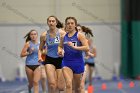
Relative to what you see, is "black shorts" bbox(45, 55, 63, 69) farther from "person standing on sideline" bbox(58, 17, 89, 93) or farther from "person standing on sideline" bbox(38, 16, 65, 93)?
"person standing on sideline" bbox(58, 17, 89, 93)

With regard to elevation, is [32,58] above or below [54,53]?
below

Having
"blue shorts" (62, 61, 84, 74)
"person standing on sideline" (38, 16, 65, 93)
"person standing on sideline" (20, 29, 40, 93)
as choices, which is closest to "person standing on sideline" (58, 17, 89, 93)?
"blue shorts" (62, 61, 84, 74)

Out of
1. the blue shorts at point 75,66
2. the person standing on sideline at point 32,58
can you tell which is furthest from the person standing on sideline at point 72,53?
the person standing on sideline at point 32,58

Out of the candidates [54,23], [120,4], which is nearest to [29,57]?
[54,23]

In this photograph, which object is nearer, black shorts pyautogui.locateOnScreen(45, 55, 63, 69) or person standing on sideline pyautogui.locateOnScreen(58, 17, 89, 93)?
person standing on sideline pyautogui.locateOnScreen(58, 17, 89, 93)

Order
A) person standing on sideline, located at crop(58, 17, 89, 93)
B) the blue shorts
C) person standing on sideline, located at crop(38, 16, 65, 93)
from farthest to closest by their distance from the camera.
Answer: person standing on sideline, located at crop(38, 16, 65, 93) → the blue shorts → person standing on sideline, located at crop(58, 17, 89, 93)

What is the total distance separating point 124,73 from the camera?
19.4m

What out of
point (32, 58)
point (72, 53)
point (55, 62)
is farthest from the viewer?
point (32, 58)

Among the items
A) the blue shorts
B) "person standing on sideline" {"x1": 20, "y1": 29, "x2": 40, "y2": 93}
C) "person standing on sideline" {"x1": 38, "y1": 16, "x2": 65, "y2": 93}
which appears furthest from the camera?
"person standing on sideline" {"x1": 20, "y1": 29, "x2": 40, "y2": 93}

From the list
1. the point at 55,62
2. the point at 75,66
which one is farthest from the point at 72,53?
the point at 55,62

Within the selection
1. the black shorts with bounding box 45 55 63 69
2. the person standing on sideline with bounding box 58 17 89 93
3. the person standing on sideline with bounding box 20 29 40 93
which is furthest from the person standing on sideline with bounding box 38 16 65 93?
the person standing on sideline with bounding box 20 29 40 93

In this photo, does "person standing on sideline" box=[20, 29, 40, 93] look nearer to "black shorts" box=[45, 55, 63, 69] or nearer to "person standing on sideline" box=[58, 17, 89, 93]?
A: "black shorts" box=[45, 55, 63, 69]

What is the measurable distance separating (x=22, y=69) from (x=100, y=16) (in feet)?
13.4

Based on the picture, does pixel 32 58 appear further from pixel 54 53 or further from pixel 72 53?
pixel 72 53
